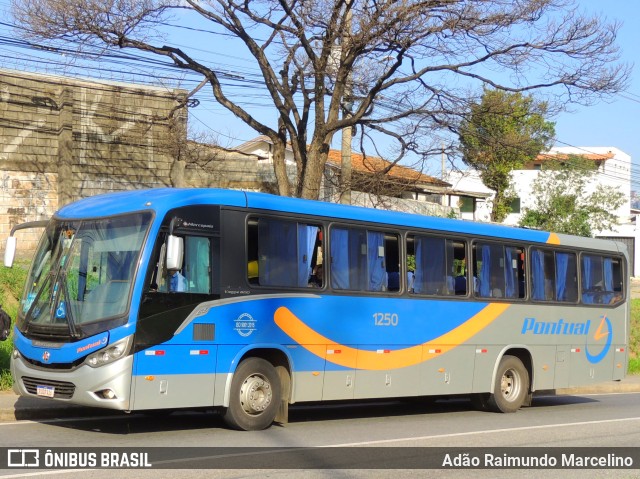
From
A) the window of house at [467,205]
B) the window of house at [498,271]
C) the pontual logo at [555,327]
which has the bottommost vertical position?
the pontual logo at [555,327]

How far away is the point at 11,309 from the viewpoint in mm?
19891

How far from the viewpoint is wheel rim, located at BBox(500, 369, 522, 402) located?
55.5 feet

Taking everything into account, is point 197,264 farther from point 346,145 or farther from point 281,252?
point 346,145

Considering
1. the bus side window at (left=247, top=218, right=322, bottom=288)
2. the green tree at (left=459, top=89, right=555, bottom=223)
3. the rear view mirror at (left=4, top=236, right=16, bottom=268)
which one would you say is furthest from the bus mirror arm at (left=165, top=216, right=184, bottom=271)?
the green tree at (left=459, top=89, right=555, bottom=223)

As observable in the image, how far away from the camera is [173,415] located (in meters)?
14.2

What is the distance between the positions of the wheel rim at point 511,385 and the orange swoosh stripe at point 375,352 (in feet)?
3.97

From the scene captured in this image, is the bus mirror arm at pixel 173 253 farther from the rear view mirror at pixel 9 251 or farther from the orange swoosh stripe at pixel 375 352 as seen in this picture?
the rear view mirror at pixel 9 251

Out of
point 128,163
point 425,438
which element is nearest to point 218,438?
point 425,438

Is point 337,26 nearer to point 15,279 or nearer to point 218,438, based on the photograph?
point 15,279

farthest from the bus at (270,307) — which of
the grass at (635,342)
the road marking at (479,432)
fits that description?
the grass at (635,342)

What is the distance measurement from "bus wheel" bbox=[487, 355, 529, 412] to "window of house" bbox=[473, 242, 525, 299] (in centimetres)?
122

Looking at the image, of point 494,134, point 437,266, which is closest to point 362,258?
point 437,266

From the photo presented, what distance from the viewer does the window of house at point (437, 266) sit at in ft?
49.7

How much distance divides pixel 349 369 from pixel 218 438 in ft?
9.43
